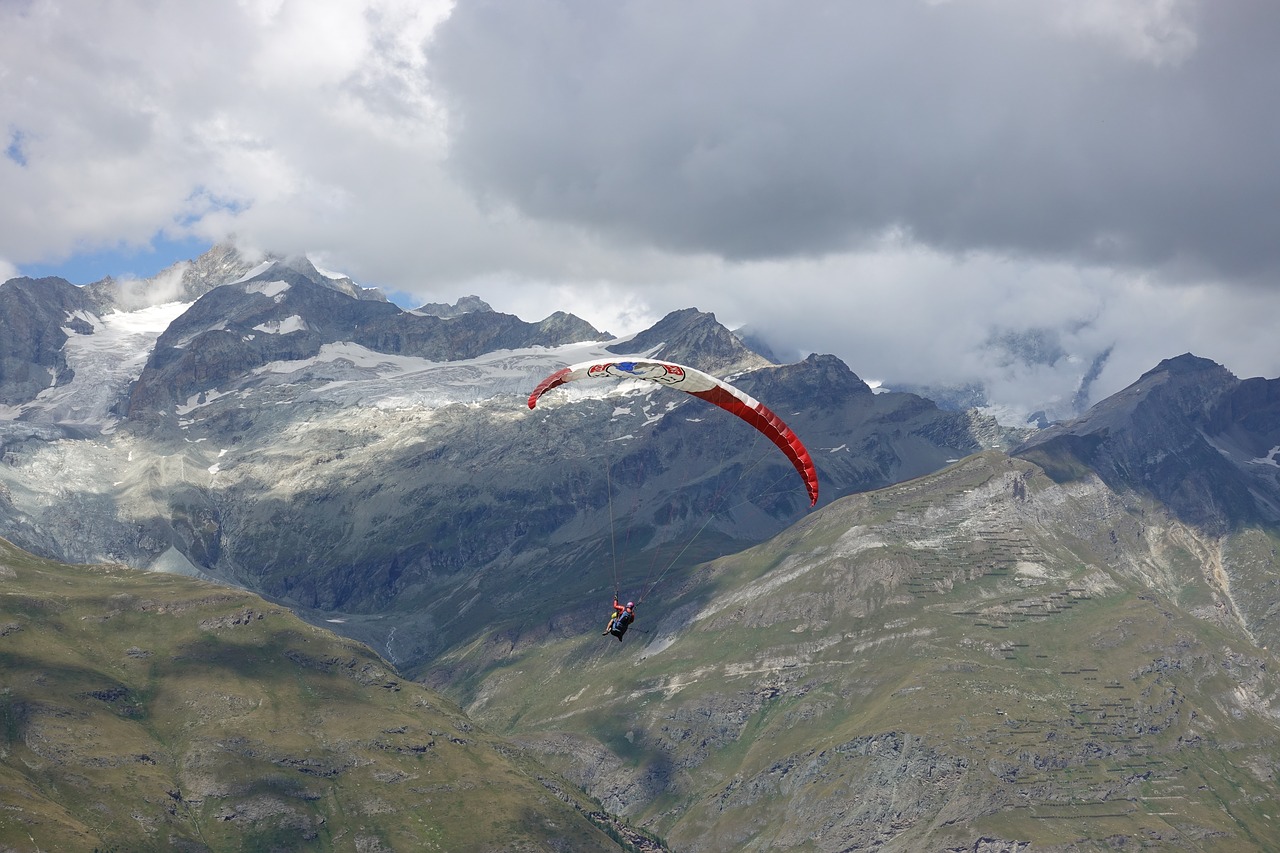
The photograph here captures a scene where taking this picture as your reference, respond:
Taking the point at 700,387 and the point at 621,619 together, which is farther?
the point at 621,619

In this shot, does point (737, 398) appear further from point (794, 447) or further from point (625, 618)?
point (625, 618)

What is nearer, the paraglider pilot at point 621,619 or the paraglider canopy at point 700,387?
the paraglider canopy at point 700,387

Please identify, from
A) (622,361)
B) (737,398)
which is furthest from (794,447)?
(622,361)

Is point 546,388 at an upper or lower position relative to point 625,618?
upper

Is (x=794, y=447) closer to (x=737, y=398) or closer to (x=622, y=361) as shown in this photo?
(x=737, y=398)

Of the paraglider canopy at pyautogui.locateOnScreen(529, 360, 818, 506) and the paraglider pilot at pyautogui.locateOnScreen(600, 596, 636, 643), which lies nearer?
the paraglider canopy at pyautogui.locateOnScreen(529, 360, 818, 506)

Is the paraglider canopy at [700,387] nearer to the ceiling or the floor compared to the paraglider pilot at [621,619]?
nearer to the ceiling

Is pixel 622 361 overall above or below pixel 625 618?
above

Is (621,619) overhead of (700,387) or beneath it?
beneath

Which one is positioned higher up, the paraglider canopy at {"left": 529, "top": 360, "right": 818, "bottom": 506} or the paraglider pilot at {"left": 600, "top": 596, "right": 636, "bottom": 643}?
the paraglider canopy at {"left": 529, "top": 360, "right": 818, "bottom": 506}

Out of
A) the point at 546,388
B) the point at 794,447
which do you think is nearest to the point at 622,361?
the point at 546,388
